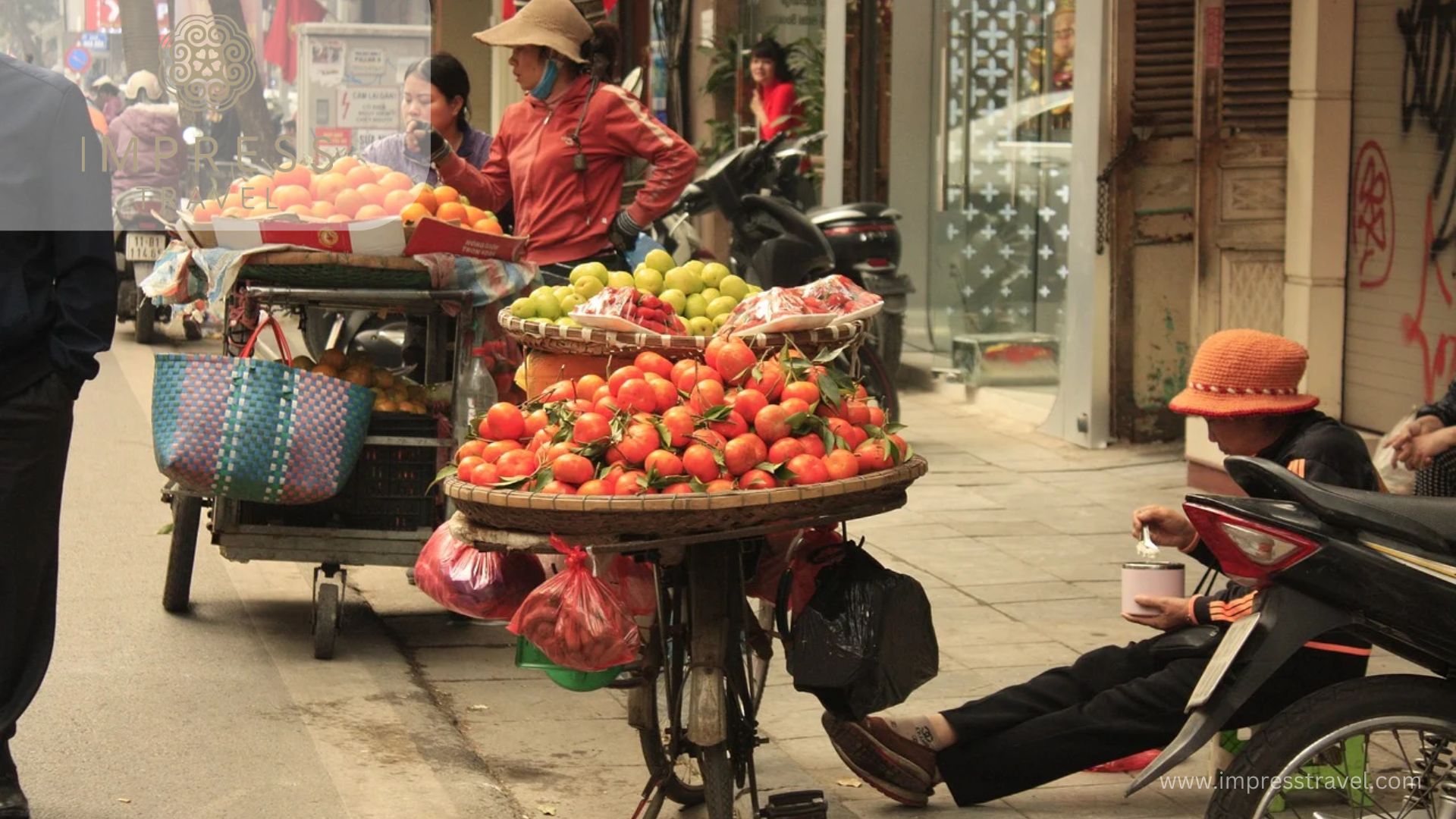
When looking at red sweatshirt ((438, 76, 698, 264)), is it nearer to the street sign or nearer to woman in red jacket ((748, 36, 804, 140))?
the street sign

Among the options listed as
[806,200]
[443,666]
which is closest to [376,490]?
[443,666]

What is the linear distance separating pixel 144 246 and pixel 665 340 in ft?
30.0

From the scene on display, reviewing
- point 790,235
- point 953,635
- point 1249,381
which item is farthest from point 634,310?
point 790,235

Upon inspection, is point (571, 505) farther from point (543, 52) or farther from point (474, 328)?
point (543, 52)

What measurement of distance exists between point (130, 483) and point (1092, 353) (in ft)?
16.3

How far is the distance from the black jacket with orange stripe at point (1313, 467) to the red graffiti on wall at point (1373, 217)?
4.14m

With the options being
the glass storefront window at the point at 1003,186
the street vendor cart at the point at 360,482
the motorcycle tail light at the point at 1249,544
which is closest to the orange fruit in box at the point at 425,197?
the street vendor cart at the point at 360,482

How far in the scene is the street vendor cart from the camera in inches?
246

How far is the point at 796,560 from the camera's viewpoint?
4516mm

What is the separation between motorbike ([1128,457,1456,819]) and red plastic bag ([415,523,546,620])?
5.63 ft

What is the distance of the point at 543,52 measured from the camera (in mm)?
7484

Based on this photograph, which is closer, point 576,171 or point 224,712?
point 224,712

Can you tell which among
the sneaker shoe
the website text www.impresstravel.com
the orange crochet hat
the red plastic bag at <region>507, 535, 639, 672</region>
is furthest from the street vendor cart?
the website text www.impresstravel.com

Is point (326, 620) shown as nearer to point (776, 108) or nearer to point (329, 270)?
point (329, 270)
